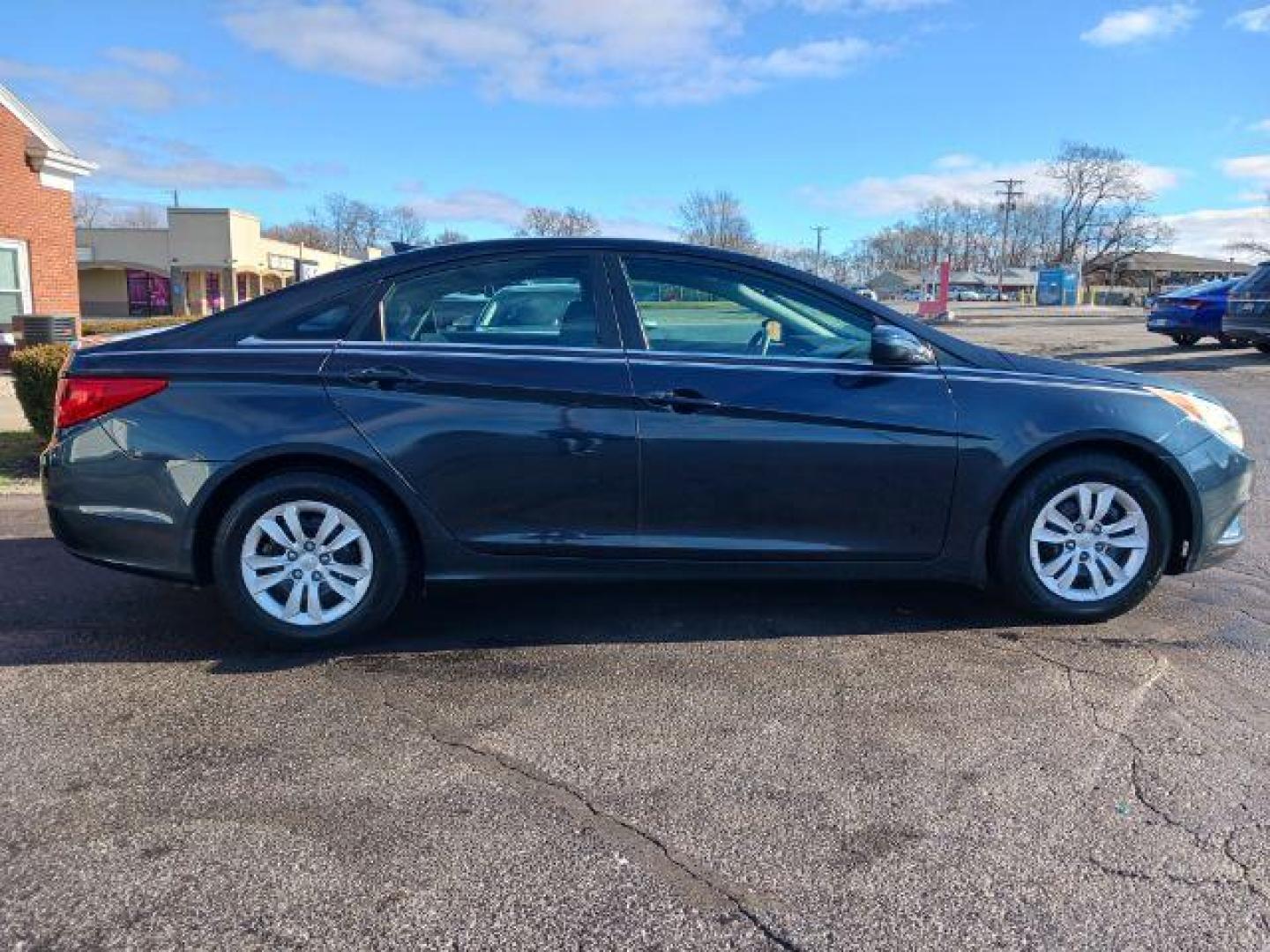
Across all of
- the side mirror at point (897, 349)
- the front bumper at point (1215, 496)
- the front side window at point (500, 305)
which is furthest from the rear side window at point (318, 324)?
the front bumper at point (1215, 496)

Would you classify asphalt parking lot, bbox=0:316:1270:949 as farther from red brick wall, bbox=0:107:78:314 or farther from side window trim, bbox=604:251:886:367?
red brick wall, bbox=0:107:78:314

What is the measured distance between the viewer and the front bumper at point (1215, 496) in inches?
166

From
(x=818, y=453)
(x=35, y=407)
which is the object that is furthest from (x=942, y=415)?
(x=35, y=407)

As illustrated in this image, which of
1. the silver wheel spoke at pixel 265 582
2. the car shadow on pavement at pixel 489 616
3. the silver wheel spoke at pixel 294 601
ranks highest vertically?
the silver wheel spoke at pixel 265 582

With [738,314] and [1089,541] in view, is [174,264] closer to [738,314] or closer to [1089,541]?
[738,314]

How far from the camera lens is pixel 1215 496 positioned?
425 cm

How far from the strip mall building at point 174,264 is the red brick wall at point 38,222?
32.2 meters

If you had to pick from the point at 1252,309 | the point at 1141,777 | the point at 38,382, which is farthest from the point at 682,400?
the point at 1252,309

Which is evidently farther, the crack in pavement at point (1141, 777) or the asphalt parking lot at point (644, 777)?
the crack in pavement at point (1141, 777)

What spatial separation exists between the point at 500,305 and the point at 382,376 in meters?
0.59

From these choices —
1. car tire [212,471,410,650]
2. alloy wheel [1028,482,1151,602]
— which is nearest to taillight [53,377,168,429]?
car tire [212,471,410,650]

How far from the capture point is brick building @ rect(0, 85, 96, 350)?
1678cm

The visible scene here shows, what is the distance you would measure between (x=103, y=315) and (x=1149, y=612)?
61.2m

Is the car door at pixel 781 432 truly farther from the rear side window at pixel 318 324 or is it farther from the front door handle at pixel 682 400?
the rear side window at pixel 318 324
